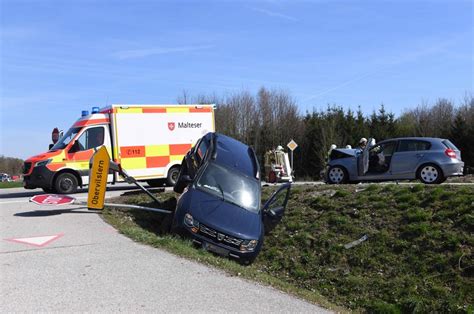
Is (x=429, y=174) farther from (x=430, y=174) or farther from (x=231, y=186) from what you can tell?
(x=231, y=186)

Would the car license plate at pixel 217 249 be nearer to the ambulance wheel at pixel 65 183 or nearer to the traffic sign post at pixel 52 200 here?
the traffic sign post at pixel 52 200

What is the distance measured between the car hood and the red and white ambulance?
27.1 ft

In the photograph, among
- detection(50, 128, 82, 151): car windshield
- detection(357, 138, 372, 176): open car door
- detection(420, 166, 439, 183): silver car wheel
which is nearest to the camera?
detection(420, 166, 439, 183): silver car wheel

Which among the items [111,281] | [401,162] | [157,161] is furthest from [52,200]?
[401,162]

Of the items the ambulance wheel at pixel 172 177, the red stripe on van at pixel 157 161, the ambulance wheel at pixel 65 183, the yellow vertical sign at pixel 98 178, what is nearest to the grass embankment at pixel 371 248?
the yellow vertical sign at pixel 98 178

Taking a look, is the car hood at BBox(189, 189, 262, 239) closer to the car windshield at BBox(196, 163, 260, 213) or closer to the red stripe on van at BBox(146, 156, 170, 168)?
the car windshield at BBox(196, 163, 260, 213)

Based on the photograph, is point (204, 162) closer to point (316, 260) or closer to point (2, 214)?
point (316, 260)

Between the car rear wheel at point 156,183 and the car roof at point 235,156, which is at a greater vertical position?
the car roof at point 235,156

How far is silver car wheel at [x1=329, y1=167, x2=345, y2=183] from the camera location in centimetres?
1580

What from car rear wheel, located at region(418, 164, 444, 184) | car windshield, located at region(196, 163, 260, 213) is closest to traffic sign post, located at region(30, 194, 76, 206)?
car windshield, located at region(196, 163, 260, 213)

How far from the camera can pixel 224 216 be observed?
865 cm

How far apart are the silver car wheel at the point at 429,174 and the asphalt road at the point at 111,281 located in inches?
374

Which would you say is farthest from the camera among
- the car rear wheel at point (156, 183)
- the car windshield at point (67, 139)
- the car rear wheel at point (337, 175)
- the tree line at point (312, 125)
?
the tree line at point (312, 125)

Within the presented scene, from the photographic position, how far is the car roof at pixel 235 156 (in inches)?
407
